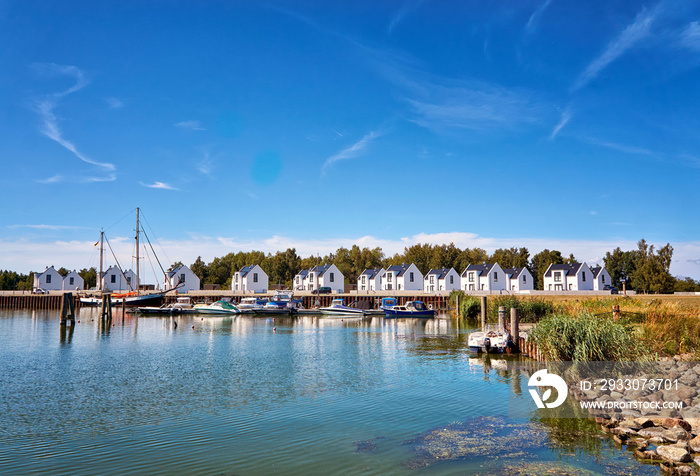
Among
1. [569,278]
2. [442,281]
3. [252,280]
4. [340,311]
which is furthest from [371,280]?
[340,311]

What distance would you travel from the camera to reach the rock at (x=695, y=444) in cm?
1334

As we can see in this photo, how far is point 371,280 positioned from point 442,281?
757 inches

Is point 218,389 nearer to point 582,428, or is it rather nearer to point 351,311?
point 582,428

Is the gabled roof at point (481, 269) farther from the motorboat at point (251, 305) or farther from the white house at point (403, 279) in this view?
the motorboat at point (251, 305)

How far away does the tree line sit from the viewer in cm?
11188

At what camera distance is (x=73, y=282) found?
132 m

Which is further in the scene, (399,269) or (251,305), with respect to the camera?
(399,269)

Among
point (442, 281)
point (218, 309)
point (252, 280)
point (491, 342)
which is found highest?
point (252, 280)

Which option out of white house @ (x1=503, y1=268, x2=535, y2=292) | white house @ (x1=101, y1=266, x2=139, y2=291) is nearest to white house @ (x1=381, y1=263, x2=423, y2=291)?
white house @ (x1=503, y1=268, x2=535, y2=292)

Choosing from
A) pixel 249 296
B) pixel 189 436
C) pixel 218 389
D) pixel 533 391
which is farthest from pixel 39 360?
pixel 249 296

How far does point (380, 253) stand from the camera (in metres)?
167

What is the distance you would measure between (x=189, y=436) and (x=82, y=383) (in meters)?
12.2

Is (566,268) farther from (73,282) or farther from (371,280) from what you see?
(73,282)

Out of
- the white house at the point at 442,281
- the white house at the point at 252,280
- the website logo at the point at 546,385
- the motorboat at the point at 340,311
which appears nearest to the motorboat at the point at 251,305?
the motorboat at the point at 340,311
